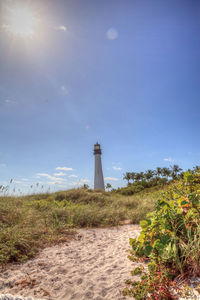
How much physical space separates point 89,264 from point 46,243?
158 cm

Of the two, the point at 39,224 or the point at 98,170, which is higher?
the point at 98,170

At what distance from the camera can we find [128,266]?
10.5 feet

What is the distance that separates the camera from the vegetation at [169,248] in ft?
7.72

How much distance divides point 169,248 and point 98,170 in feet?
94.9

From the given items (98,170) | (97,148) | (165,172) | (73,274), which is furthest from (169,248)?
(165,172)

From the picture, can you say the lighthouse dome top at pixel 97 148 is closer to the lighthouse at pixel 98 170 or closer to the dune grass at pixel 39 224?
the lighthouse at pixel 98 170

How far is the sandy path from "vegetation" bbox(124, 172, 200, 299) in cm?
34

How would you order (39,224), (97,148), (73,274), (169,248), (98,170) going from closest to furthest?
1. (169,248)
2. (73,274)
3. (39,224)
4. (98,170)
5. (97,148)

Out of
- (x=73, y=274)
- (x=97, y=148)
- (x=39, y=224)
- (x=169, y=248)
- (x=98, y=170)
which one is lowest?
(x=73, y=274)

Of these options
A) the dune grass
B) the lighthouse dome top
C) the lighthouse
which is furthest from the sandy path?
the lighthouse dome top

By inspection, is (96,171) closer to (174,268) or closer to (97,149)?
(97,149)

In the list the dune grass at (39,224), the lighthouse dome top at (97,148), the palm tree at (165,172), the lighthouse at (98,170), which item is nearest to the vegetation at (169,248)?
the dune grass at (39,224)

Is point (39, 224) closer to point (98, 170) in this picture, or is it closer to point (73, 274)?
point (73, 274)

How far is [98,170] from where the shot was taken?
3128cm
